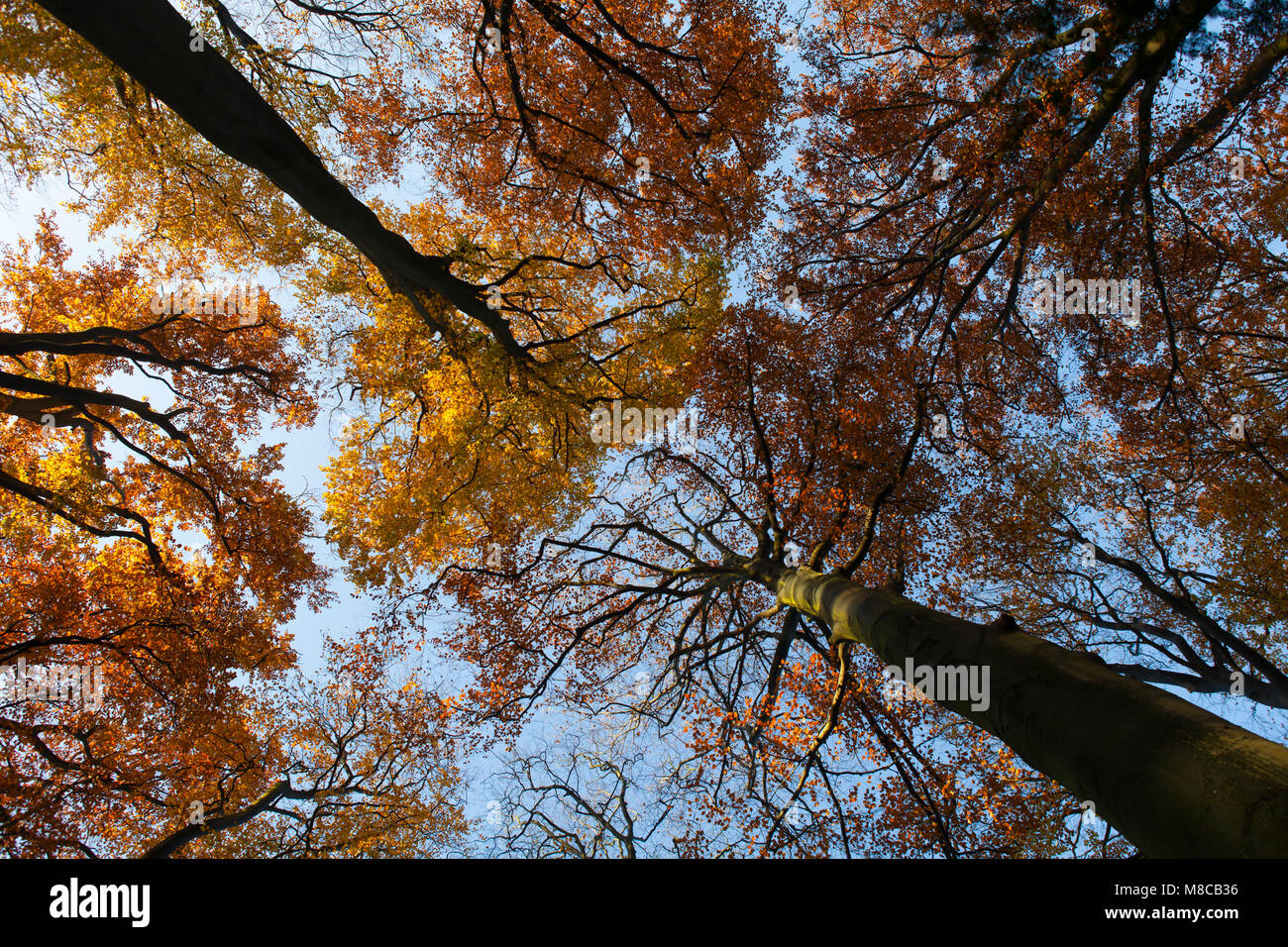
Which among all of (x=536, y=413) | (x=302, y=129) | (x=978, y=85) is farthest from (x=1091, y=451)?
(x=302, y=129)

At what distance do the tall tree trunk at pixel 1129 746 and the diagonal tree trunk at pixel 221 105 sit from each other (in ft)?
20.7

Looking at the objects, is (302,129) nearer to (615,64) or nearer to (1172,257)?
(615,64)

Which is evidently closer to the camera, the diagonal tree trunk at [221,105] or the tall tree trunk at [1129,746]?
the tall tree trunk at [1129,746]

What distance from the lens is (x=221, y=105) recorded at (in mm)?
3889

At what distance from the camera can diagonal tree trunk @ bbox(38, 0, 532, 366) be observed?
3322 mm

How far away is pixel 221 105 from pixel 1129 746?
7091 millimetres

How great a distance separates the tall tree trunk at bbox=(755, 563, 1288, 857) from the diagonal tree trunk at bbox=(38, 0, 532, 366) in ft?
20.7

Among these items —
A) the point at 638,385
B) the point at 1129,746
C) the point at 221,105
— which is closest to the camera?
the point at 1129,746

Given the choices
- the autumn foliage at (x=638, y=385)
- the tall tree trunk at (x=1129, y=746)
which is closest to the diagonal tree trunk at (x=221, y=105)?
the autumn foliage at (x=638, y=385)

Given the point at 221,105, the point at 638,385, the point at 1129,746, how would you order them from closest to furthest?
the point at 1129,746
the point at 221,105
the point at 638,385

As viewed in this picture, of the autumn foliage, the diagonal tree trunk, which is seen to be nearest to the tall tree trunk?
the autumn foliage

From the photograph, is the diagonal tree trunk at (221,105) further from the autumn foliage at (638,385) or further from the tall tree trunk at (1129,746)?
the tall tree trunk at (1129,746)

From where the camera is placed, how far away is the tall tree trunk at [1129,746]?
1.76 m
